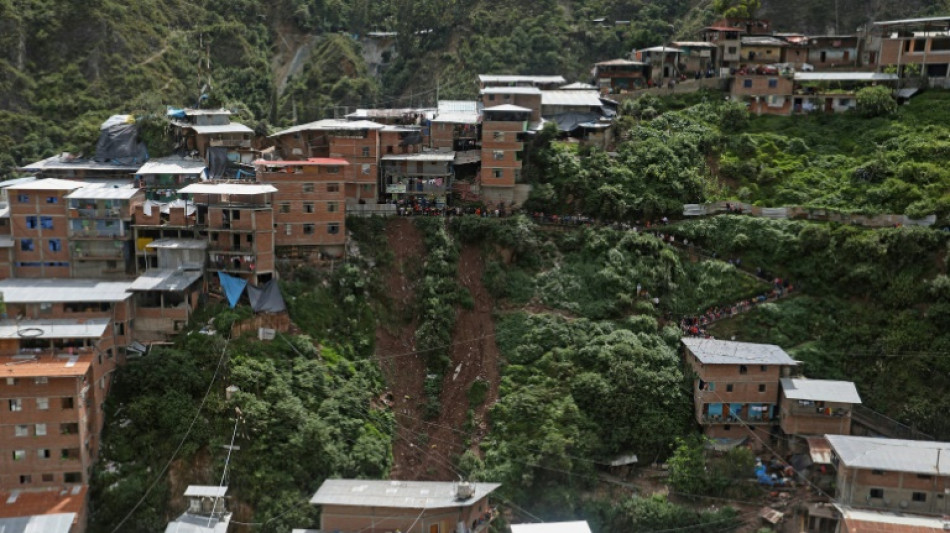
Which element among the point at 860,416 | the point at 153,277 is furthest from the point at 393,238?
the point at 860,416

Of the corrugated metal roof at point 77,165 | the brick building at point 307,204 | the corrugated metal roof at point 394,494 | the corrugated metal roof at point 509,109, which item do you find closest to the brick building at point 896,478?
the corrugated metal roof at point 394,494

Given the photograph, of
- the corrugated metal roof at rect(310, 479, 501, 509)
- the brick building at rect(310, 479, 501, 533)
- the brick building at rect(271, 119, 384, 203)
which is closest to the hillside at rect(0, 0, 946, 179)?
the brick building at rect(271, 119, 384, 203)

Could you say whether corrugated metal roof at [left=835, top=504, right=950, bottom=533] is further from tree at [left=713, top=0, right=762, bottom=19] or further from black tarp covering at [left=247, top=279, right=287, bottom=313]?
tree at [left=713, top=0, right=762, bottom=19]

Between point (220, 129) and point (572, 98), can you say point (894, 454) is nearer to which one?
point (572, 98)

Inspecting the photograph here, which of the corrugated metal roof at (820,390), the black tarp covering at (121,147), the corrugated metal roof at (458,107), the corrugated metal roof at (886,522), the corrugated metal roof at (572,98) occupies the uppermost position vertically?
the corrugated metal roof at (572,98)

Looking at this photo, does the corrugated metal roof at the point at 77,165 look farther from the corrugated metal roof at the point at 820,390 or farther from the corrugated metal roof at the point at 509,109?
the corrugated metal roof at the point at 820,390

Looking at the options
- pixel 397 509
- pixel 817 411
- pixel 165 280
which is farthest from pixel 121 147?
pixel 817 411
